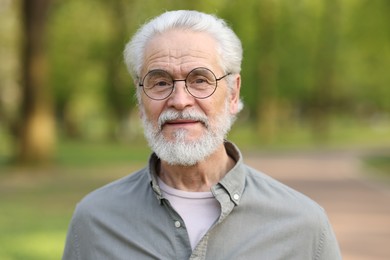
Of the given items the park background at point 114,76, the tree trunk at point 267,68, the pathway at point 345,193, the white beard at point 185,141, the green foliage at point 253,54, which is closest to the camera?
the white beard at point 185,141

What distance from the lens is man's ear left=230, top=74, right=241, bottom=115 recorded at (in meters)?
2.92

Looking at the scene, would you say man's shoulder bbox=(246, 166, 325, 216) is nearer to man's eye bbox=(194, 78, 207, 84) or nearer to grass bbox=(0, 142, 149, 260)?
man's eye bbox=(194, 78, 207, 84)

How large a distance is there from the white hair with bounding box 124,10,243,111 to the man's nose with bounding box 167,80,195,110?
18cm

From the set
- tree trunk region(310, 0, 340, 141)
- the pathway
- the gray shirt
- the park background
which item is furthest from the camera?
tree trunk region(310, 0, 340, 141)

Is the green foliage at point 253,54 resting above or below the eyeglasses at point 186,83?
below

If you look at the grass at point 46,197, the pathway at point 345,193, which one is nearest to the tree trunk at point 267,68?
the pathway at point 345,193

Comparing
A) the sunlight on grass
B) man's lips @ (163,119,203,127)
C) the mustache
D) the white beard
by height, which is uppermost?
the mustache

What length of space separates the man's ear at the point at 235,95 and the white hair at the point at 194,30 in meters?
0.02

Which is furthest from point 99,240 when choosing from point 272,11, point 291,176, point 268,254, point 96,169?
point 272,11

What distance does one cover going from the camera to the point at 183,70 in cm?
272

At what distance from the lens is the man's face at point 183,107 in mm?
2730

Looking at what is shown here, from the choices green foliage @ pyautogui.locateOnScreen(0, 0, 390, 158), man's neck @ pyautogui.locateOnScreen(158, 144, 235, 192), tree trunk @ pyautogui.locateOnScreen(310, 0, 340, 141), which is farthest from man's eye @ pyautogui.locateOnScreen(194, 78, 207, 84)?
tree trunk @ pyautogui.locateOnScreen(310, 0, 340, 141)

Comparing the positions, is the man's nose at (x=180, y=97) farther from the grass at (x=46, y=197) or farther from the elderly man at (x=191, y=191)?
the grass at (x=46, y=197)

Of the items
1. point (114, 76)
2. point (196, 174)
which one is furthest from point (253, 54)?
point (196, 174)
